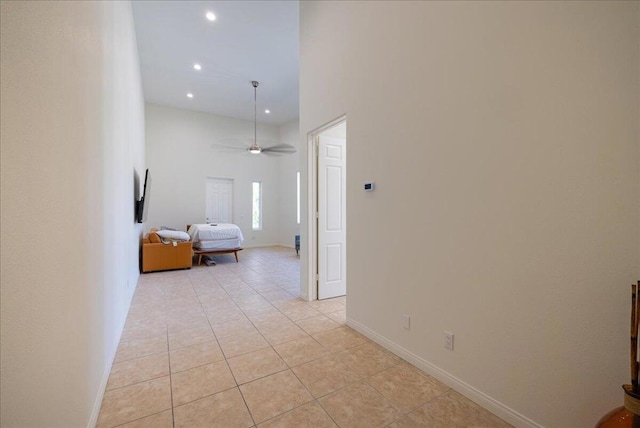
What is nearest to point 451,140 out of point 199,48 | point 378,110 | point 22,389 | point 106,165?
point 378,110

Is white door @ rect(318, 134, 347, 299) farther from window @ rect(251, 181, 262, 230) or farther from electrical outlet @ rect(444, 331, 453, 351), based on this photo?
window @ rect(251, 181, 262, 230)

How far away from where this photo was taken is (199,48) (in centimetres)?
516

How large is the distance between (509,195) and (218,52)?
5.74 metres

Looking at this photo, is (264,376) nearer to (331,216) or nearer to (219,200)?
(331,216)

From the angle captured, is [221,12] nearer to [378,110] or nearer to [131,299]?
[378,110]

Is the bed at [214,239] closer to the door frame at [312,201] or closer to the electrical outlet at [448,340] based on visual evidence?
the door frame at [312,201]

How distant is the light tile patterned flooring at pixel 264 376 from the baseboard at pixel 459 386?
0.04 metres

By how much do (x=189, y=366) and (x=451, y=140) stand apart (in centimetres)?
269

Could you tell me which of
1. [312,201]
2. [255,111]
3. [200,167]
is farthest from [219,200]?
[312,201]

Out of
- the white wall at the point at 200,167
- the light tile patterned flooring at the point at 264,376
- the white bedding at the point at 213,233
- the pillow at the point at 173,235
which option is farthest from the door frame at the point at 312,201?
the white wall at the point at 200,167

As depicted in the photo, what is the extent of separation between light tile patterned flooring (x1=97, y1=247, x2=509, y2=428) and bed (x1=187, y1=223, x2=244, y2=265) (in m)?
2.98

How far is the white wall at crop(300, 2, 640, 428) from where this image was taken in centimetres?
126

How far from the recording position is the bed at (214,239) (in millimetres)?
6492

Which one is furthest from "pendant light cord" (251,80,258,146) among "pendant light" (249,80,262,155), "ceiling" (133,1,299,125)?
"ceiling" (133,1,299,125)
